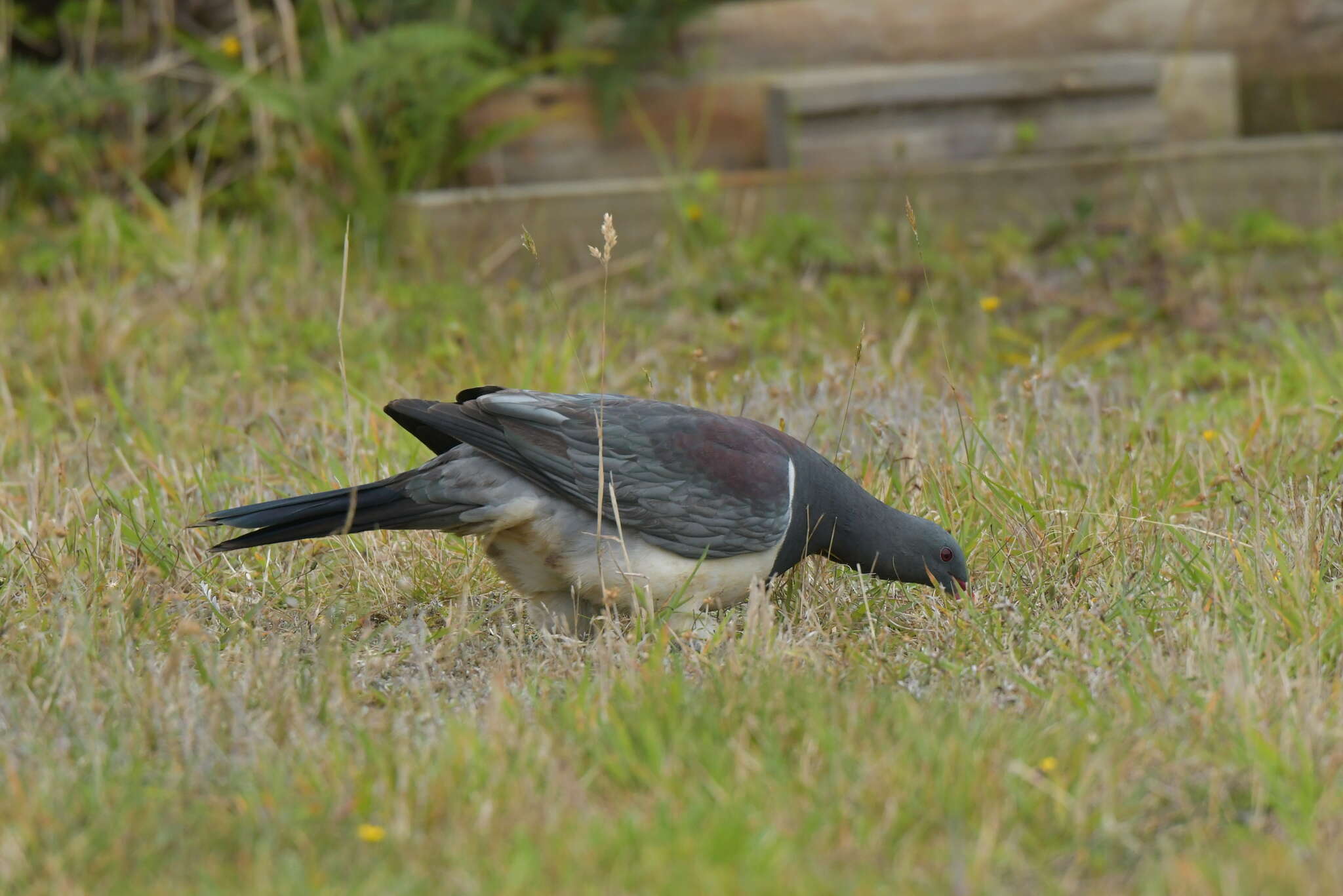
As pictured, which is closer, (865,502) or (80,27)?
(865,502)

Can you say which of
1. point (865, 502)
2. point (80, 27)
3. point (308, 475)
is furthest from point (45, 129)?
point (865, 502)

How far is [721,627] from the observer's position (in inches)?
129

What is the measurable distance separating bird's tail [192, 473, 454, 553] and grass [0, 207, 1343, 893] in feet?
0.77

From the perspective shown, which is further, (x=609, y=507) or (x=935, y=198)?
(x=935, y=198)

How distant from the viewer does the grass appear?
2.30 m

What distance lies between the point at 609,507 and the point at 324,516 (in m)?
0.64

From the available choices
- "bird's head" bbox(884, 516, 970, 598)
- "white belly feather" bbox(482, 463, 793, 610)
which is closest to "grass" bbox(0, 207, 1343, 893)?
"bird's head" bbox(884, 516, 970, 598)

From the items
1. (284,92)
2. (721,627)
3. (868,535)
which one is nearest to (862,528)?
(868,535)

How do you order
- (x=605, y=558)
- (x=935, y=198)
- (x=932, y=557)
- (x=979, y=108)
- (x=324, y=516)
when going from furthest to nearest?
(x=979, y=108) → (x=935, y=198) → (x=932, y=557) → (x=605, y=558) → (x=324, y=516)

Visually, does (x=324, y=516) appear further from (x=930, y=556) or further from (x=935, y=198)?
(x=935, y=198)

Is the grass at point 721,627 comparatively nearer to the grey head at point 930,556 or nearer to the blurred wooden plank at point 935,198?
the grey head at point 930,556

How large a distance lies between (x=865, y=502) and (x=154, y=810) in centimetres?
182

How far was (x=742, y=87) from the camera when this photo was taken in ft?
23.3

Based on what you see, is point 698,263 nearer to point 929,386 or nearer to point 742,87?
point 742,87
